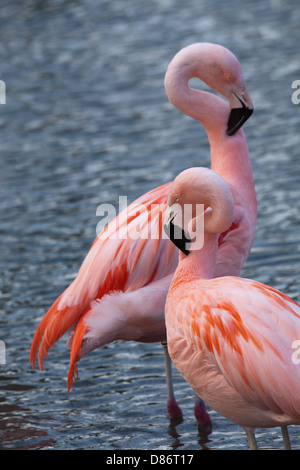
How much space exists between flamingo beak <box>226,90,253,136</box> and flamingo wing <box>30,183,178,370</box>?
2.22 feet

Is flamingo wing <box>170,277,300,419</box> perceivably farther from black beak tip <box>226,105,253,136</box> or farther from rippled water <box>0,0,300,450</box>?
black beak tip <box>226,105,253,136</box>

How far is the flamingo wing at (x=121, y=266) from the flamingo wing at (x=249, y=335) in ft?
2.52

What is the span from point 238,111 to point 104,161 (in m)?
3.66

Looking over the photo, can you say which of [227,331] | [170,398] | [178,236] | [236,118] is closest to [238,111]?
[236,118]

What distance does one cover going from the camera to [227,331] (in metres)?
3.77

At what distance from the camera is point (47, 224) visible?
24.8ft

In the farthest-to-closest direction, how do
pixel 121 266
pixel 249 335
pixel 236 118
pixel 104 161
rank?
pixel 104 161, pixel 236 118, pixel 121 266, pixel 249 335

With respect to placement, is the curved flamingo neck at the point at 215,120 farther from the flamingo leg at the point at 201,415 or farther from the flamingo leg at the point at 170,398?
the flamingo leg at the point at 201,415

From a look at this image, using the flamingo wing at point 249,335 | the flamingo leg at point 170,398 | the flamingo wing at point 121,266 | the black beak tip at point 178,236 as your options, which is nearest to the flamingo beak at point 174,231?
the black beak tip at point 178,236

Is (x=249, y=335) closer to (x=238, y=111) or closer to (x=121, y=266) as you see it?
(x=121, y=266)

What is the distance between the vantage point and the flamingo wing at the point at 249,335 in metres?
3.62

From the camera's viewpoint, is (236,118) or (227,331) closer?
(227,331)
